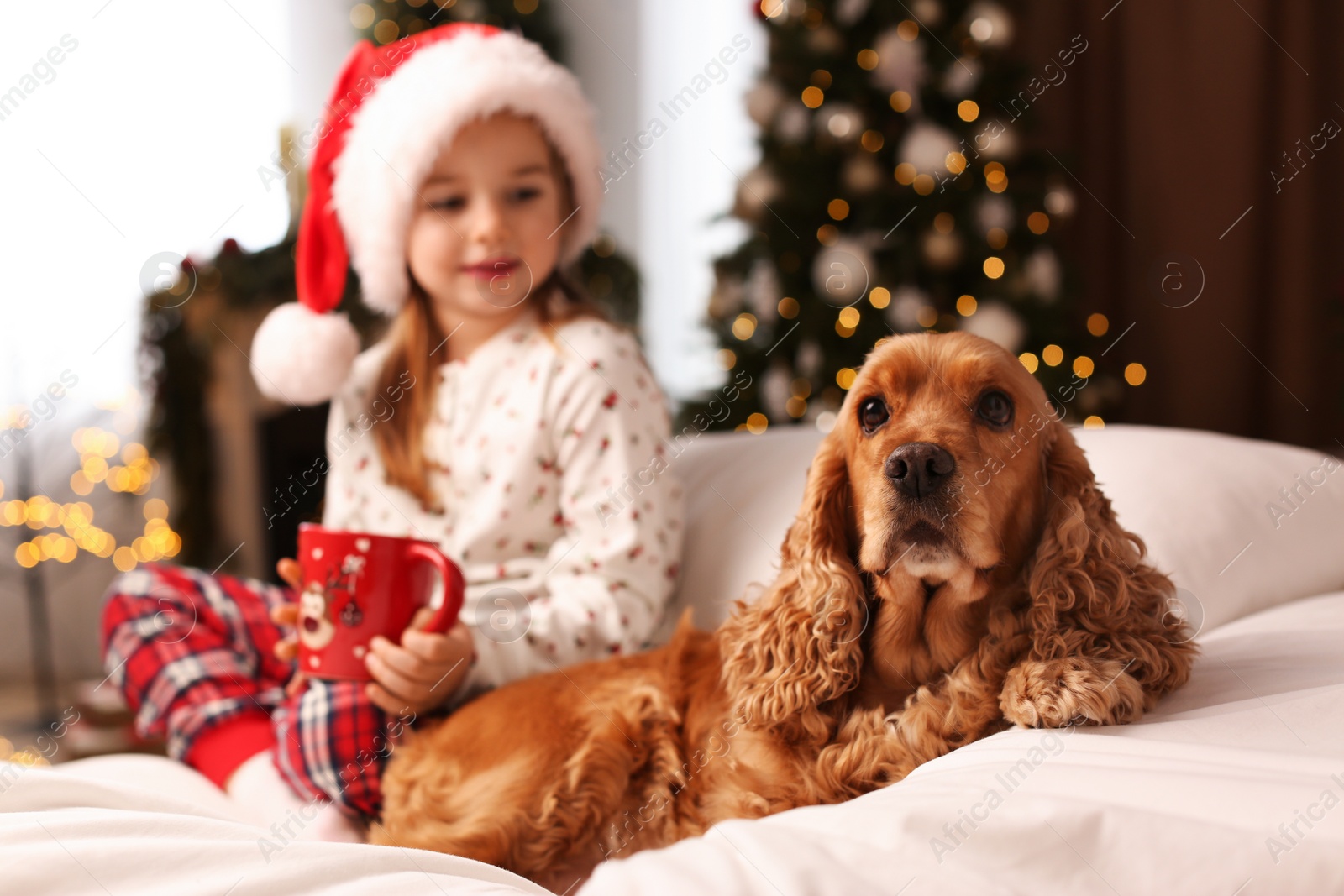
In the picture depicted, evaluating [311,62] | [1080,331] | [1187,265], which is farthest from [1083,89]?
[311,62]

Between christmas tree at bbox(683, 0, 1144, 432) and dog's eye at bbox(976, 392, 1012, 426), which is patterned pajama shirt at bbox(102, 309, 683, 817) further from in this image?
christmas tree at bbox(683, 0, 1144, 432)

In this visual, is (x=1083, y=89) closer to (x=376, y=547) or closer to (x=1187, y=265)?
(x=1187, y=265)

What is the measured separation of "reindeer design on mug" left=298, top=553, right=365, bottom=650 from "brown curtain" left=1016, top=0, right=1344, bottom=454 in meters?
3.11

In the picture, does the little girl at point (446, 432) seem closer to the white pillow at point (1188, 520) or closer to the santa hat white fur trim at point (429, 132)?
the santa hat white fur trim at point (429, 132)

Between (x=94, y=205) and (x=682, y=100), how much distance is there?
7.96ft

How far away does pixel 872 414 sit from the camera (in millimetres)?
1177

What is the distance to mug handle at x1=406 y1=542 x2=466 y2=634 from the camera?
1483 millimetres

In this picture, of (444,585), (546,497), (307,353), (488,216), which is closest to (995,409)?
(444,585)

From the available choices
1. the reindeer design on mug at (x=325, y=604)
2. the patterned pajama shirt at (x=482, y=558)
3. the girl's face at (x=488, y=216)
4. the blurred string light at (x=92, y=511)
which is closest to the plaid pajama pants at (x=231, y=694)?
the patterned pajama shirt at (x=482, y=558)

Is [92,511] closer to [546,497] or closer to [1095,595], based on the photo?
[546,497]

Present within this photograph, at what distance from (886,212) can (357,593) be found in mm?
2556

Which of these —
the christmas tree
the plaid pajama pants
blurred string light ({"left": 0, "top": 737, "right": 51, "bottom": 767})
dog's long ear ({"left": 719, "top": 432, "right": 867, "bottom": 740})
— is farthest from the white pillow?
blurred string light ({"left": 0, "top": 737, "right": 51, "bottom": 767})

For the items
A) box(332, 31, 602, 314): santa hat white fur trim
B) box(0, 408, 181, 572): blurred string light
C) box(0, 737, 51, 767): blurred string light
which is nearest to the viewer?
box(332, 31, 602, 314): santa hat white fur trim

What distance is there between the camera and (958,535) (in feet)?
3.42
